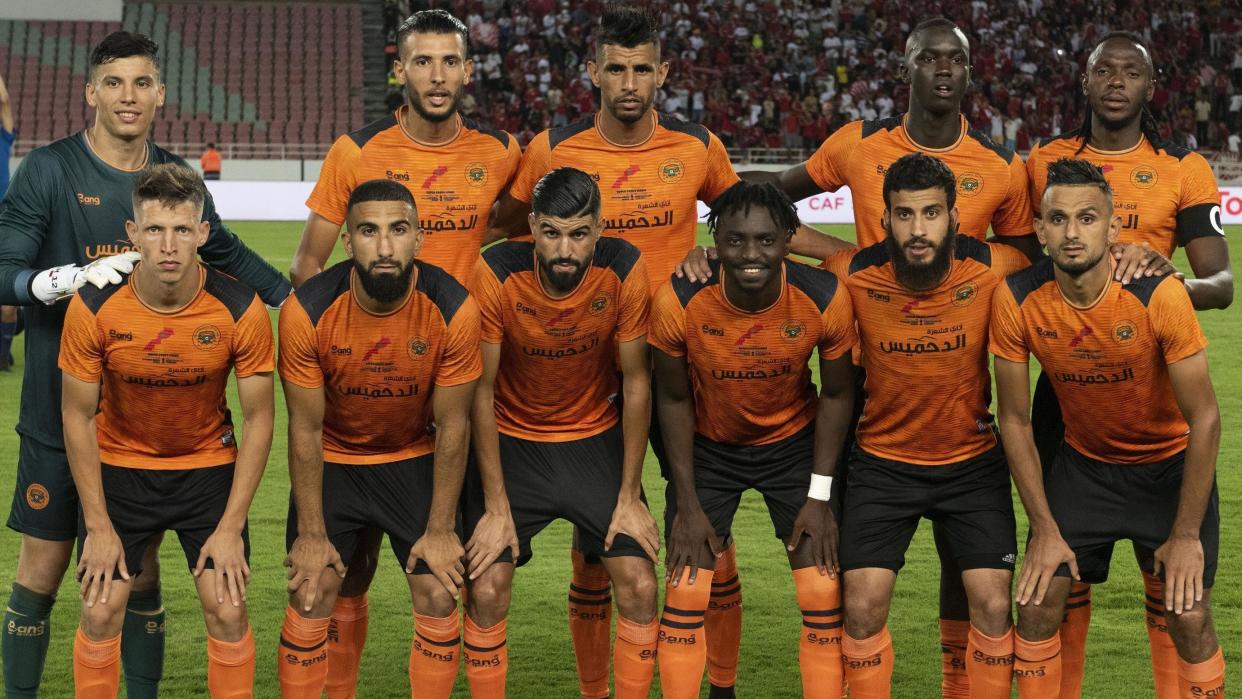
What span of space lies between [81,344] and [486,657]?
1.62m

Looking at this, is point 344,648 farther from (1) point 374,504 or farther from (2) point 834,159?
(2) point 834,159

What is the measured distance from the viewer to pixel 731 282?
16.0 feet

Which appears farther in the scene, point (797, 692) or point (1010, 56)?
point (1010, 56)

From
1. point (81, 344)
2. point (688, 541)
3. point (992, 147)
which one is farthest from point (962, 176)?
point (81, 344)

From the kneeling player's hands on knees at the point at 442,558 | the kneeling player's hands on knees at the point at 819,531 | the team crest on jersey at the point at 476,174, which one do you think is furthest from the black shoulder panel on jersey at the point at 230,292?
the kneeling player's hands on knees at the point at 819,531

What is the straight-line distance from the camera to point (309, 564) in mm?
4746

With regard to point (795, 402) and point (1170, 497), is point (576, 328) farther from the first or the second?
point (1170, 497)

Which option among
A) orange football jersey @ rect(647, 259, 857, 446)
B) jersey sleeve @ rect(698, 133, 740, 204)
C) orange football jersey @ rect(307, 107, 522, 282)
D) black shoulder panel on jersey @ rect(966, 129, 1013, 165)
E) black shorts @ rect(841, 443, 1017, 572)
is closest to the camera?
black shorts @ rect(841, 443, 1017, 572)

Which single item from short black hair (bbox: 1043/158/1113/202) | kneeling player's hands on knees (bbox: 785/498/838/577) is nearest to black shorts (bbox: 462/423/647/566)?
kneeling player's hands on knees (bbox: 785/498/838/577)

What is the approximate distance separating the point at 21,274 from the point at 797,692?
3192mm

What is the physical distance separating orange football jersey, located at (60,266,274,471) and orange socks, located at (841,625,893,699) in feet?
6.83

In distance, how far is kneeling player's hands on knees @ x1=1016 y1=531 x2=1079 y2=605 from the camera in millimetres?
4633

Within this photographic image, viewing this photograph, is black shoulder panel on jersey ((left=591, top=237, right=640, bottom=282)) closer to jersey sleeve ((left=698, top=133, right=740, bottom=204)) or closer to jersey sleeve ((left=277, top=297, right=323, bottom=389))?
jersey sleeve ((left=698, top=133, right=740, bottom=204))

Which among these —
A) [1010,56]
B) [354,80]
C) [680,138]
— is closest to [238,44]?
[354,80]
